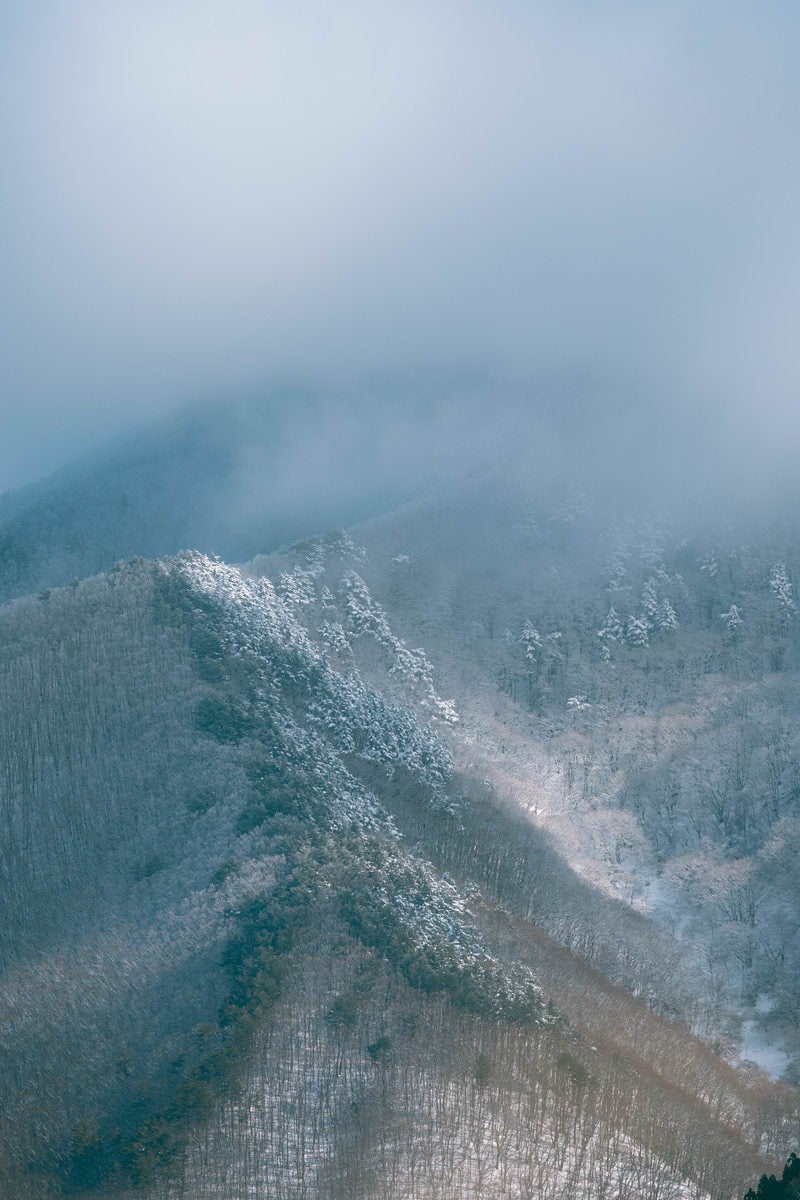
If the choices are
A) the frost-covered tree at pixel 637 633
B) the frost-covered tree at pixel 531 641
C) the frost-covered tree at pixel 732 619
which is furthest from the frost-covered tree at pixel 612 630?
the frost-covered tree at pixel 732 619

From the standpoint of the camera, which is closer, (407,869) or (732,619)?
(407,869)

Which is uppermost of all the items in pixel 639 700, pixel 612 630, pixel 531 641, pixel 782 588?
pixel 782 588

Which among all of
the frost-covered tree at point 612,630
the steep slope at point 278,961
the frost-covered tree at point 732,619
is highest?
the frost-covered tree at point 612,630

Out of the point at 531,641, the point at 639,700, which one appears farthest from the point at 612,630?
the point at 639,700

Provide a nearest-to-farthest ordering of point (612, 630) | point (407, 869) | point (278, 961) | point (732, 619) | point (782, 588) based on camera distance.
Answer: point (278, 961) < point (407, 869) < point (732, 619) < point (782, 588) < point (612, 630)

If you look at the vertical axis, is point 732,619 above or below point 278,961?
above

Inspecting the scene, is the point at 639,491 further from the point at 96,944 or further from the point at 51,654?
the point at 96,944

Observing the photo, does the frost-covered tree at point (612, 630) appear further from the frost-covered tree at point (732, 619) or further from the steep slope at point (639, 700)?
the frost-covered tree at point (732, 619)

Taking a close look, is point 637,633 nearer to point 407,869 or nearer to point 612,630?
point 612,630

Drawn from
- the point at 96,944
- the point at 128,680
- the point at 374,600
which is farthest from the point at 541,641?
the point at 96,944
